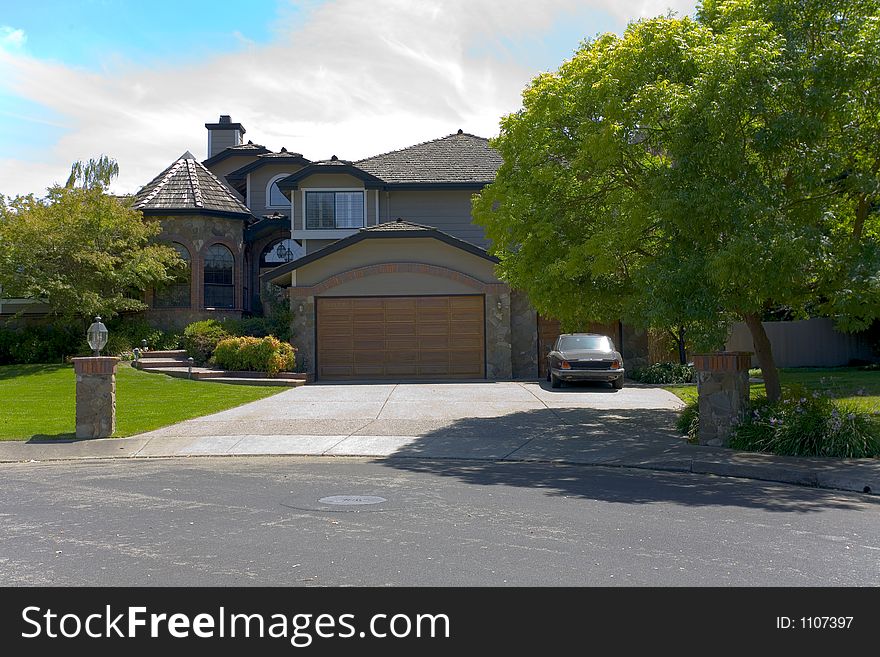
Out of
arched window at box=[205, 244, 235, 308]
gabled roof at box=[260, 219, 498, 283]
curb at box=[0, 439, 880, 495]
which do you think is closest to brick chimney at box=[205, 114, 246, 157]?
Result: arched window at box=[205, 244, 235, 308]

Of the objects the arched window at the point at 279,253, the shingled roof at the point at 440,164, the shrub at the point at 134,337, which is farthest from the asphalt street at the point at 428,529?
the arched window at the point at 279,253

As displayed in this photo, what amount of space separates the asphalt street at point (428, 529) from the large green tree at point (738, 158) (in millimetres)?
3060

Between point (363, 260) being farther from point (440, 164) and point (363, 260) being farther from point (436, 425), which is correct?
point (436, 425)

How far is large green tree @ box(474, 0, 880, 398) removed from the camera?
11.1 meters

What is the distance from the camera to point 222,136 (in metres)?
39.0

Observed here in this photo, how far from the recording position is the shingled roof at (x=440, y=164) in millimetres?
28859

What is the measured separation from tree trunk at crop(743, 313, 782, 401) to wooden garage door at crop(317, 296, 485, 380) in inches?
486

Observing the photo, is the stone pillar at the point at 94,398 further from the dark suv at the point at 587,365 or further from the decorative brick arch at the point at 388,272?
the dark suv at the point at 587,365

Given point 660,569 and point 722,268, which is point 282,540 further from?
point 722,268

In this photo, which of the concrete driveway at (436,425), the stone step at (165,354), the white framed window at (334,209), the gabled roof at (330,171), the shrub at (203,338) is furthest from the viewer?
the white framed window at (334,209)

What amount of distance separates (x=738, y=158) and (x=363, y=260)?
50.4 feet

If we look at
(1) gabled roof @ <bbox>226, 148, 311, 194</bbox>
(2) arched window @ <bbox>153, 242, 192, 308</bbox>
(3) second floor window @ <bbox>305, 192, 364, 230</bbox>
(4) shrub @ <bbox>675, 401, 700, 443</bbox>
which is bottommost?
(4) shrub @ <bbox>675, 401, 700, 443</bbox>

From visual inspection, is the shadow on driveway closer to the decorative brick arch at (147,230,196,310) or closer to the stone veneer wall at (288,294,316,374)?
the stone veneer wall at (288,294,316,374)

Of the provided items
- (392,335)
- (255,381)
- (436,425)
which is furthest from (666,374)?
(255,381)
